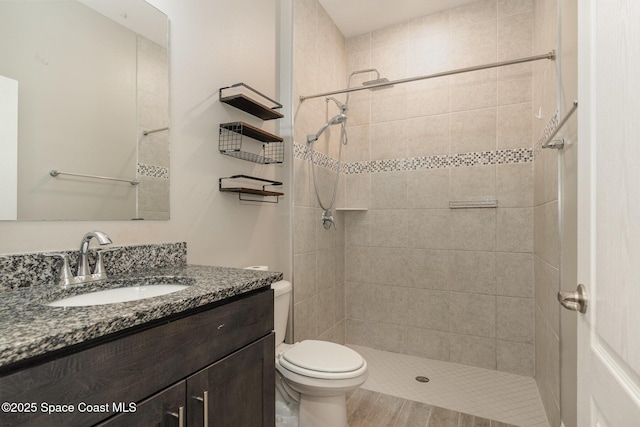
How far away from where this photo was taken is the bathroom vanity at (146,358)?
0.57m

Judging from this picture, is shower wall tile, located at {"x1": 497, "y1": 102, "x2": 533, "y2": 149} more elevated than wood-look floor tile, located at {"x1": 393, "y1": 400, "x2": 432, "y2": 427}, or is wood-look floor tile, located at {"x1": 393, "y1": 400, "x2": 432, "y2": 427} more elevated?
shower wall tile, located at {"x1": 497, "y1": 102, "x2": 533, "y2": 149}

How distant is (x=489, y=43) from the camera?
247 cm

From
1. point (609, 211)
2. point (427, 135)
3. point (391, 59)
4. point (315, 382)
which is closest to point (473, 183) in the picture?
point (427, 135)

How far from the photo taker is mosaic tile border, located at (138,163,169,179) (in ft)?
4.39

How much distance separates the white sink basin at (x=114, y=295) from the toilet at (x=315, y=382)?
0.68 m

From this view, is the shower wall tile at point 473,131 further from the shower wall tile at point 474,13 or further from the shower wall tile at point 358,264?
the shower wall tile at point 358,264

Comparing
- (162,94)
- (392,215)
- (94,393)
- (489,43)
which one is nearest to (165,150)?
(162,94)

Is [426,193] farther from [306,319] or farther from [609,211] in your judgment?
[609,211]

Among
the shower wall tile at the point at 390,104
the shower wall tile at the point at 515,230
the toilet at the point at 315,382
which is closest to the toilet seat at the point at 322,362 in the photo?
the toilet at the point at 315,382

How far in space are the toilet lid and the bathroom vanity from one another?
0.37 m

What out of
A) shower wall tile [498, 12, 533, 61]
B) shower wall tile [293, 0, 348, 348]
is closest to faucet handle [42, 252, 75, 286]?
shower wall tile [293, 0, 348, 348]

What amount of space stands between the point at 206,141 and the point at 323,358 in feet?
4.03

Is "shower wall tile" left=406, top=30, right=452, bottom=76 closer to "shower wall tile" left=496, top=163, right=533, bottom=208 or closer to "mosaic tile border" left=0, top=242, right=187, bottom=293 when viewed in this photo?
"shower wall tile" left=496, top=163, right=533, bottom=208

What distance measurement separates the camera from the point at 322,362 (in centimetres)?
155
